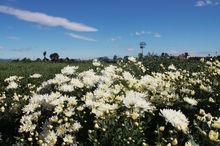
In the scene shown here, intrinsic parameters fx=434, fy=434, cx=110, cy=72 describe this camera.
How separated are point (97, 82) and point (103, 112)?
1.67 metres

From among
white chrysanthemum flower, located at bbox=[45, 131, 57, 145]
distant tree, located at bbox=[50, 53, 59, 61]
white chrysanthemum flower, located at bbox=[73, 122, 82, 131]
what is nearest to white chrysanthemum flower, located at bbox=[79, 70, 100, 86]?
white chrysanthemum flower, located at bbox=[73, 122, 82, 131]

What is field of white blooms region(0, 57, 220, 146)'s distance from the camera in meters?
4.78

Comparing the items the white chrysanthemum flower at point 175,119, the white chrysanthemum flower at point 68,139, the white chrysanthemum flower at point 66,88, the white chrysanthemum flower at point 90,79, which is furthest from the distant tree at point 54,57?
the white chrysanthemum flower at point 175,119

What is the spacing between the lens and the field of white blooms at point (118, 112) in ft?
15.7

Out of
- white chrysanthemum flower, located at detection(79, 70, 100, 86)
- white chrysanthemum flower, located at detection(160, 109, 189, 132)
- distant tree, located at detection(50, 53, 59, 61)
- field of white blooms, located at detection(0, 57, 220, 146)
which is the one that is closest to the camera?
white chrysanthemum flower, located at detection(160, 109, 189, 132)

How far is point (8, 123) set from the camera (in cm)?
766

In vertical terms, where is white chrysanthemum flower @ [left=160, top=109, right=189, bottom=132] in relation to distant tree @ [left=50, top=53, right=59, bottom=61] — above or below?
above

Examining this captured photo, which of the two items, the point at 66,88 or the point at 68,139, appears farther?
the point at 66,88

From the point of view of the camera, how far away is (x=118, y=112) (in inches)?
219

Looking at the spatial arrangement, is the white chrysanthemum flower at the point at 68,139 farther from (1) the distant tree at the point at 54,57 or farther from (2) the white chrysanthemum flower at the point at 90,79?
(1) the distant tree at the point at 54,57

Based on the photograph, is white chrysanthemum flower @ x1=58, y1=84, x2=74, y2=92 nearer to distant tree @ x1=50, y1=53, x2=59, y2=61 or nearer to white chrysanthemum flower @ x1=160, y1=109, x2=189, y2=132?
white chrysanthemum flower @ x1=160, y1=109, x2=189, y2=132

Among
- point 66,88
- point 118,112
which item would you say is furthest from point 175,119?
point 66,88

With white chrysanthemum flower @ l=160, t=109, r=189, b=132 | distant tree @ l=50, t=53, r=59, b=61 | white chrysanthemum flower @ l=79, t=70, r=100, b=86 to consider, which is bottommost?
distant tree @ l=50, t=53, r=59, b=61

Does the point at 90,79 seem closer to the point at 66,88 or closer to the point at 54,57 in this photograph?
the point at 66,88
